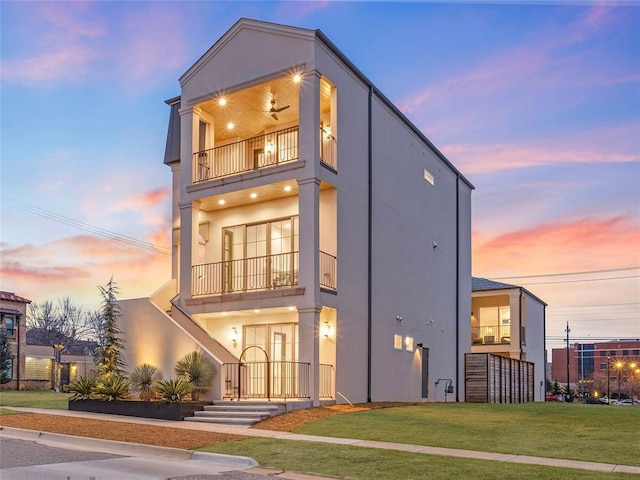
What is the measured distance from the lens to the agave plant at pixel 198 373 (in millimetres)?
17897

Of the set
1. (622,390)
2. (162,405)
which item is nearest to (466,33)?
(162,405)

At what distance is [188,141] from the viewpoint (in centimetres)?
2277

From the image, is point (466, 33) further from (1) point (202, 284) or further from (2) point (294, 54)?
(1) point (202, 284)

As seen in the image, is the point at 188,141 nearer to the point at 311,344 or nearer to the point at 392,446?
the point at 311,344

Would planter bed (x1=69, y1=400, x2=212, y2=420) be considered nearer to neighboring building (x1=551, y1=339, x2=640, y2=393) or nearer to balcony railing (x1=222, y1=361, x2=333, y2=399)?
balcony railing (x1=222, y1=361, x2=333, y2=399)

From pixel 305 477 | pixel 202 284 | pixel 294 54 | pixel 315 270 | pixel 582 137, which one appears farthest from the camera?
pixel 582 137

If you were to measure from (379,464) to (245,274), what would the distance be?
1275cm

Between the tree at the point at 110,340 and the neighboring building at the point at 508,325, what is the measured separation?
83.3 ft

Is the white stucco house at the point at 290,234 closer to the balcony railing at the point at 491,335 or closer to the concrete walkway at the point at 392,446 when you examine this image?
the concrete walkway at the point at 392,446

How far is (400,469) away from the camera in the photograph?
9602 millimetres

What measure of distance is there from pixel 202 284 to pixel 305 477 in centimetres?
1373

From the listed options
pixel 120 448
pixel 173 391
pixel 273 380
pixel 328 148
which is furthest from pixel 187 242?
pixel 120 448

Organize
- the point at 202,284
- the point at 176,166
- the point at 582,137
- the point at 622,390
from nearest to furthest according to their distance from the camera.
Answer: the point at 202,284, the point at 582,137, the point at 176,166, the point at 622,390

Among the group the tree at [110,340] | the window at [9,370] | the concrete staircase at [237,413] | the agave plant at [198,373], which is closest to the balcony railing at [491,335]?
the tree at [110,340]
